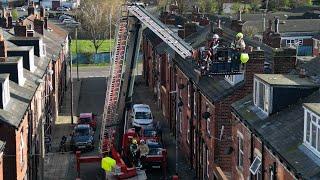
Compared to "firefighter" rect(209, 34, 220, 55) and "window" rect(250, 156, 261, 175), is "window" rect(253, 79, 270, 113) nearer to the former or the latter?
"window" rect(250, 156, 261, 175)

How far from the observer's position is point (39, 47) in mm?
49500

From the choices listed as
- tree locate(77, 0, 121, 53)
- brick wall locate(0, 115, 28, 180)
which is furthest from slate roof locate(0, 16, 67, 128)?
tree locate(77, 0, 121, 53)

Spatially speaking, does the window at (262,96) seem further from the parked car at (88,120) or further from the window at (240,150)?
the parked car at (88,120)

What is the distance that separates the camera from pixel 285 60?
33.7 m

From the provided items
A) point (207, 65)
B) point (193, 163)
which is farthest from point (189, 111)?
point (207, 65)

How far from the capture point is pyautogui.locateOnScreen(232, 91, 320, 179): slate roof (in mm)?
21156

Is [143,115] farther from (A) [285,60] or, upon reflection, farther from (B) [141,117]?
(A) [285,60]

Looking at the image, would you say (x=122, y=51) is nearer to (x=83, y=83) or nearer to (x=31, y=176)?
(x=31, y=176)

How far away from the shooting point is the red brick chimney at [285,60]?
110ft

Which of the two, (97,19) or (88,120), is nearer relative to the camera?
(88,120)

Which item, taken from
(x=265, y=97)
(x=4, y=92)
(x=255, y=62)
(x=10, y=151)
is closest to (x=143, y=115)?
(x=255, y=62)

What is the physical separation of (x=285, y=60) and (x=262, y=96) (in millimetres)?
6212

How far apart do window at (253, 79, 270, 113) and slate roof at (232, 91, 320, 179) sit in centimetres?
37

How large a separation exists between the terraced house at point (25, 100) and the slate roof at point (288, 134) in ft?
36.6
